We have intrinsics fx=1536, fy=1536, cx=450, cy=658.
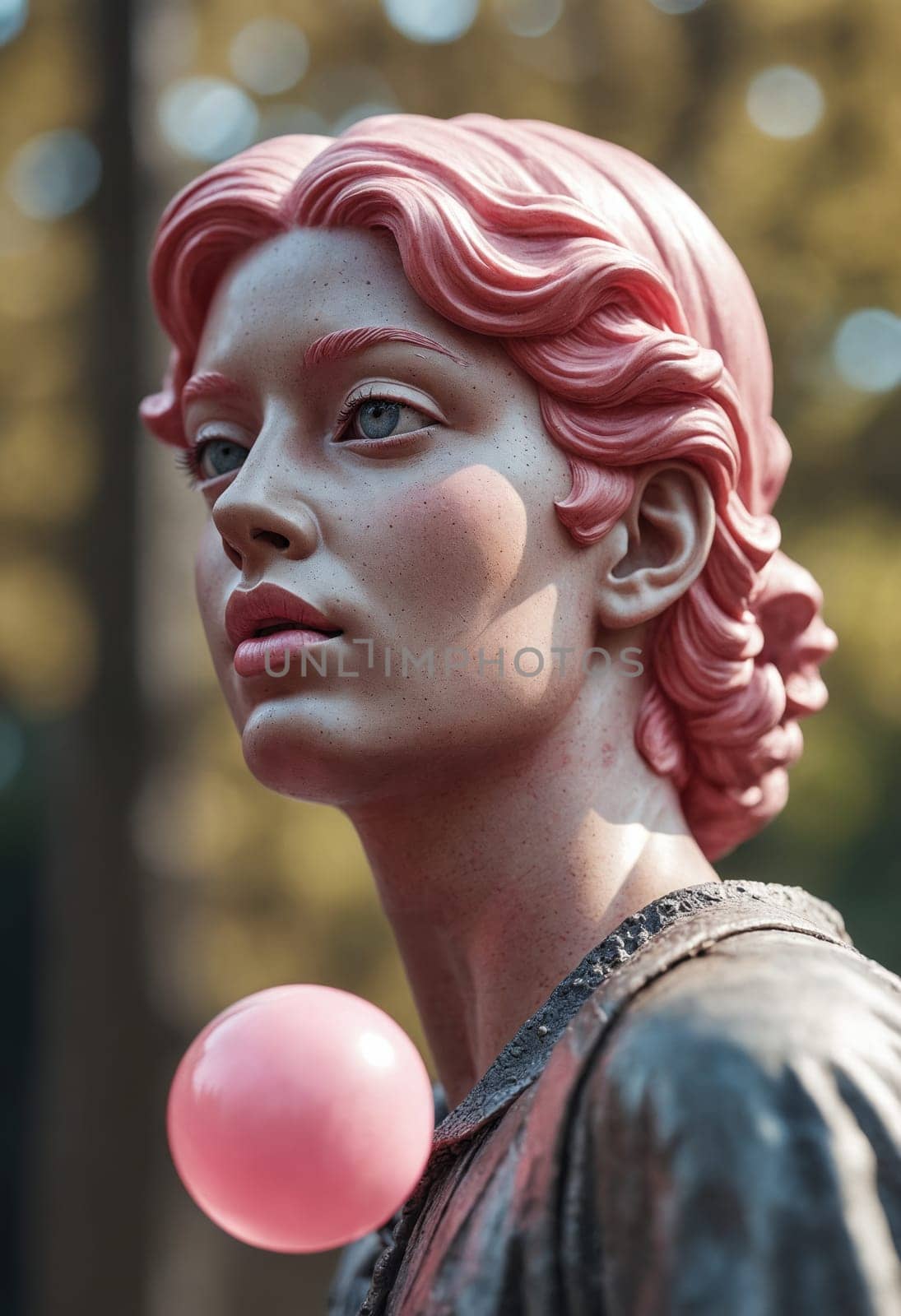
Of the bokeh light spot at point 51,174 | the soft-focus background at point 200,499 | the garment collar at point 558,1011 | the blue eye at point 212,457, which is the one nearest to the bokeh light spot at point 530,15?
the soft-focus background at point 200,499

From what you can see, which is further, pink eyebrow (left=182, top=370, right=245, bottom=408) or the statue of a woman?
pink eyebrow (left=182, top=370, right=245, bottom=408)

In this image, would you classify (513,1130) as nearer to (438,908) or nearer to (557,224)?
(438,908)

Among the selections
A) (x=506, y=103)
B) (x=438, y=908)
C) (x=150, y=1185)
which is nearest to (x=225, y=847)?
(x=150, y=1185)

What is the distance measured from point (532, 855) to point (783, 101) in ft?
17.6

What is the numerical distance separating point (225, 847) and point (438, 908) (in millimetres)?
4161

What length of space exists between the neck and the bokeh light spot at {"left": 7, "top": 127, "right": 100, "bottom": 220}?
5128 millimetres

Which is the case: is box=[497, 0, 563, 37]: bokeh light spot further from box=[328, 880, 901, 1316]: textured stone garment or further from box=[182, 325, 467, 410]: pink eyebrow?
box=[328, 880, 901, 1316]: textured stone garment

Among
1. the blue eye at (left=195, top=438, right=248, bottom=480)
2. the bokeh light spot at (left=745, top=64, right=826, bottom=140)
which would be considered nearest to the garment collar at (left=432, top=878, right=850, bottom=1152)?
the blue eye at (left=195, top=438, right=248, bottom=480)

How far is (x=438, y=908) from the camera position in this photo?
8.14ft

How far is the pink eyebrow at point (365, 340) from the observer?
2.35 m

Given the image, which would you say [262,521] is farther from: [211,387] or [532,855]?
[532,855]

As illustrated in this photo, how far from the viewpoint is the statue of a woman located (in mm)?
2275

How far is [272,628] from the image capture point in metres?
2.36

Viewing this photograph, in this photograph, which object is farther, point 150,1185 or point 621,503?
point 150,1185
